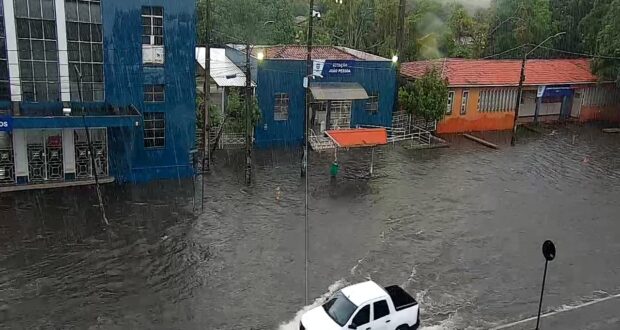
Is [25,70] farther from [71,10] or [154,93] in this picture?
[154,93]

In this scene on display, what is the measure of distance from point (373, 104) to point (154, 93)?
1286cm

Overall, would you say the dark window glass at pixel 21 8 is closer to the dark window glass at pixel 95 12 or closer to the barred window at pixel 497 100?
the dark window glass at pixel 95 12

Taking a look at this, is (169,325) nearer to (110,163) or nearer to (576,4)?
(110,163)

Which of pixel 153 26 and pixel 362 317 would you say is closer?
pixel 362 317

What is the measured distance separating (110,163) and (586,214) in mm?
17573

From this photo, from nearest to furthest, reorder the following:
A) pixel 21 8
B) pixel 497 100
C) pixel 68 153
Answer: pixel 21 8
pixel 68 153
pixel 497 100

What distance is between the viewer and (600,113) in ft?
130

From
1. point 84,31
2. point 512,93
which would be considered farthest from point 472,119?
point 84,31

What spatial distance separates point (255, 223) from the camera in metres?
19.7

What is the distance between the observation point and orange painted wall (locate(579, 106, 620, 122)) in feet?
128

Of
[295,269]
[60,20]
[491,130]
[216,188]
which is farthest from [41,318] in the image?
[491,130]

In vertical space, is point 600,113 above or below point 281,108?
below

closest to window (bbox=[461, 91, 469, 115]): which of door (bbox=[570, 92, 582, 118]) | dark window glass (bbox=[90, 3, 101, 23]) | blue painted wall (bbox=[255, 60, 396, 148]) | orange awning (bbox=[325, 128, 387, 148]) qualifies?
blue painted wall (bbox=[255, 60, 396, 148])

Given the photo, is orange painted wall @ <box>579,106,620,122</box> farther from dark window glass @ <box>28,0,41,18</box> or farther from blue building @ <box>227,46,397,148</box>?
dark window glass @ <box>28,0,41,18</box>
